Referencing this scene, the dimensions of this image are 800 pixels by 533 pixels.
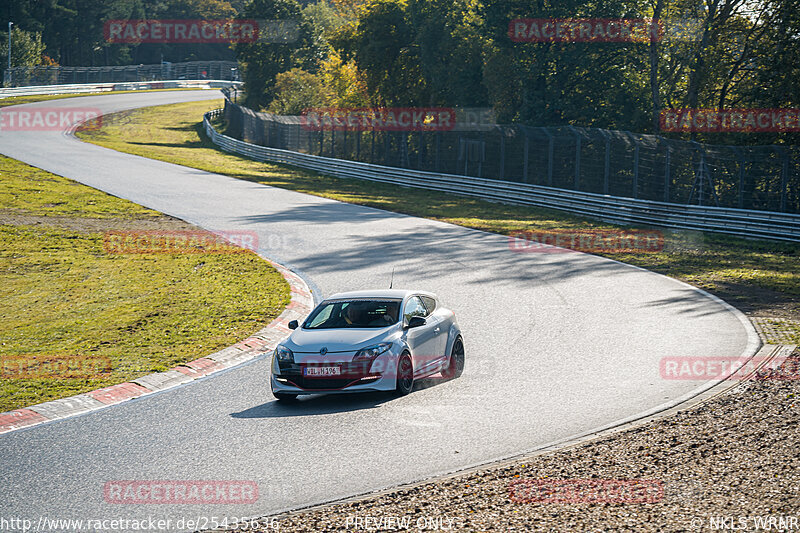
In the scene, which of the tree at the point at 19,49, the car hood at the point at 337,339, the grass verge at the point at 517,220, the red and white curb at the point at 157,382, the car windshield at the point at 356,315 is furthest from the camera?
the tree at the point at 19,49

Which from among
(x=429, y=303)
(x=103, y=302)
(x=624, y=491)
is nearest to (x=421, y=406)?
(x=429, y=303)

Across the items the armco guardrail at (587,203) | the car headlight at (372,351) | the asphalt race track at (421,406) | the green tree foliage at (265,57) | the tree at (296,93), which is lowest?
A: the asphalt race track at (421,406)

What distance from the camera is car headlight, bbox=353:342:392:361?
1116cm

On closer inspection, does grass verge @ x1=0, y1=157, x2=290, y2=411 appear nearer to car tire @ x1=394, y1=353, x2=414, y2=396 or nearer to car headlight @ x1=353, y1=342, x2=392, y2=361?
car headlight @ x1=353, y1=342, x2=392, y2=361

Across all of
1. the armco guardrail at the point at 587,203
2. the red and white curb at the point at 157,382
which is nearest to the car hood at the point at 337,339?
the red and white curb at the point at 157,382

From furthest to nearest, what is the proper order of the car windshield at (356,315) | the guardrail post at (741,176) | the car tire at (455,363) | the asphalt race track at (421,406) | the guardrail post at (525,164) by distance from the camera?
the guardrail post at (525,164), the guardrail post at (741,176), the car tire at (455,363), the car windshield at (356,315), the asphalt race track at (421,406)

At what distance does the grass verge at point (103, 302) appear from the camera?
42.6ft

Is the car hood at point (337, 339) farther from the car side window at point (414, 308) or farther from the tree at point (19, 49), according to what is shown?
the tree at point (19, 49)

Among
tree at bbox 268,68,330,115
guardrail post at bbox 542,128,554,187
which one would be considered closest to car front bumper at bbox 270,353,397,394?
guardrail post at bbox 542,128,554,187

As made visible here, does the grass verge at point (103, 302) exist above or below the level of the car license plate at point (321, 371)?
below

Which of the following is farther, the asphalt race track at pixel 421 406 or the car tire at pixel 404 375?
the car tire at pixel 404 375

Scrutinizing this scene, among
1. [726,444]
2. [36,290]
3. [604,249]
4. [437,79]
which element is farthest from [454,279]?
[437,79]

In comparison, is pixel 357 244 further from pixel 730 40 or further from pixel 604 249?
pixel 730 40

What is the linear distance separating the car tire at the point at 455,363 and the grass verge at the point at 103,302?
157 inches
